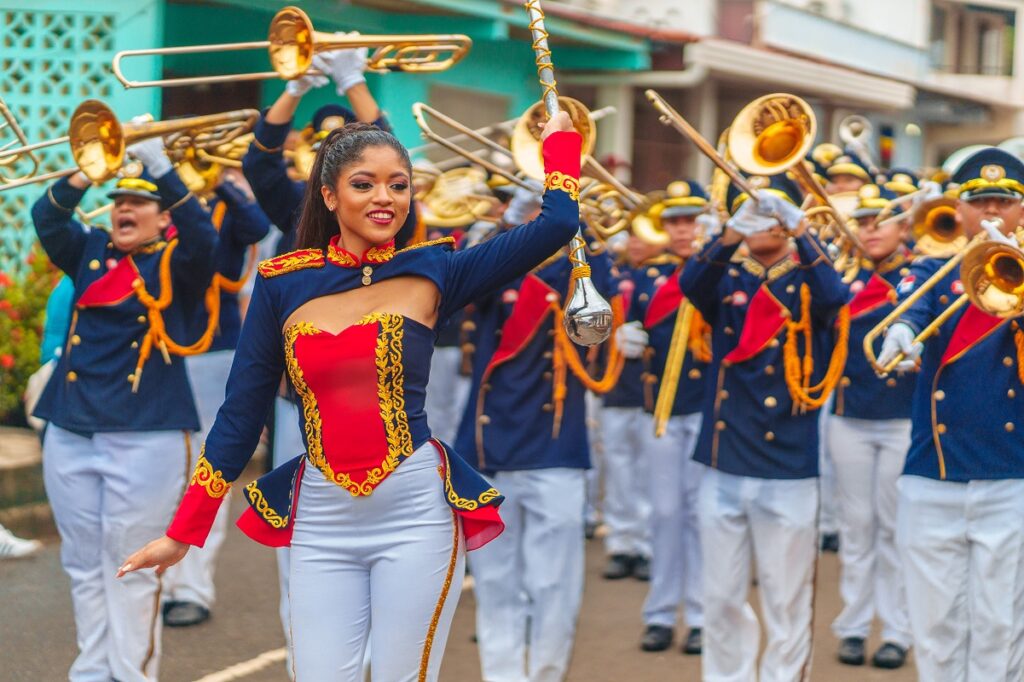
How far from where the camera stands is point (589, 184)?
6816 mm

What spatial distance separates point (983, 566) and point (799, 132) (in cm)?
174

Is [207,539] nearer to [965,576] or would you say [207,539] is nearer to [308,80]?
[308,80]

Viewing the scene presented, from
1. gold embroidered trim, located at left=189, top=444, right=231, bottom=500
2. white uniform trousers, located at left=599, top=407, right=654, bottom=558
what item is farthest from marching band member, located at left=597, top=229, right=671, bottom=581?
gold embroidered trim, located at left=189, top=444, right=231, bottom=500

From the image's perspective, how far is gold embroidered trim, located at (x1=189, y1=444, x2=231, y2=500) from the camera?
13.1ft

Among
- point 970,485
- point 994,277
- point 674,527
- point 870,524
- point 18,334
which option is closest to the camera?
point 994,277

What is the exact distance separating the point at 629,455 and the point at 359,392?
231 inches

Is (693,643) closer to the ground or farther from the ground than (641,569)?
farther from the ground

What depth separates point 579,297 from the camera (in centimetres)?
392

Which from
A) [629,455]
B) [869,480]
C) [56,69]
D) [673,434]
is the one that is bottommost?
[629,455]

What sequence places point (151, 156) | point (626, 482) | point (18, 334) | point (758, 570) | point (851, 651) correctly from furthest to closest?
point (18, 334)
point (626, 482)
point (851, 651)
point (758, 570)
point (151, 156)

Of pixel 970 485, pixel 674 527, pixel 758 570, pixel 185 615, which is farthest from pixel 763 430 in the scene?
pixel 185 615

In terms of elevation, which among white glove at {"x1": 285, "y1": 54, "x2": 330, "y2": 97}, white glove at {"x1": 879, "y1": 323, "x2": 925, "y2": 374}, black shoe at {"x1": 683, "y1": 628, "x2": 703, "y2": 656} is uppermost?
white glove at {"x1": 285, "y1": 54, "x2": 330, "y2": 97}

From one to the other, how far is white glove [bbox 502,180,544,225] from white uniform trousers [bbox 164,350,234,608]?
5.39 ft

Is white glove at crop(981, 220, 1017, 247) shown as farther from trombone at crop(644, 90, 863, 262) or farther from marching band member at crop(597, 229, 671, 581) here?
marching band member at crop(597, 229, 671, 581)
